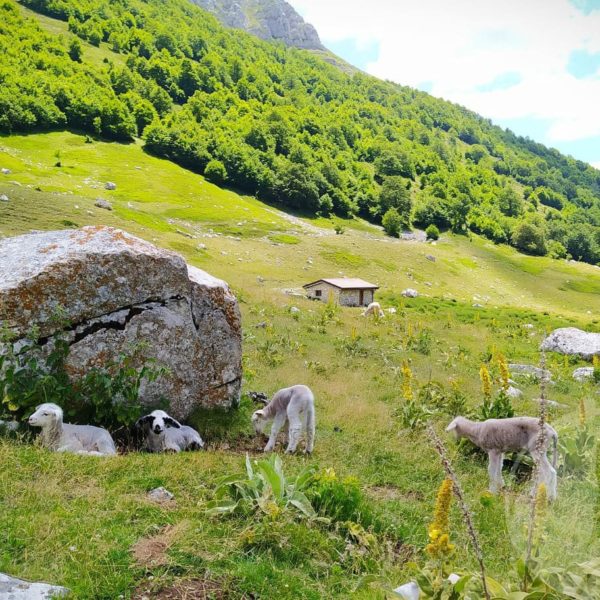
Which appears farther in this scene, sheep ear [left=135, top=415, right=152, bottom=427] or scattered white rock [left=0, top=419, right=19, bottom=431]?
sheep ear [left=135, top=415, right=152, bottom=427]

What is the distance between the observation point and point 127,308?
11.6m

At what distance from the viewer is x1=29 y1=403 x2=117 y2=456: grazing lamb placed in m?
8.95

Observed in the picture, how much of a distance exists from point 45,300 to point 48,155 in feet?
351

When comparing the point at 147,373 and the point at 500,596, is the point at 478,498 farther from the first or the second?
the point at 147,373

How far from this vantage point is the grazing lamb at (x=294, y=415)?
36.3 ft

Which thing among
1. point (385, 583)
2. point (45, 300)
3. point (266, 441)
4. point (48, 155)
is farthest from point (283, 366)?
point (48, 155)

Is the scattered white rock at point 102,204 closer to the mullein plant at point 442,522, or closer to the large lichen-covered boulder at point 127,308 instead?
the large lichen-covered boulder at point 127,308

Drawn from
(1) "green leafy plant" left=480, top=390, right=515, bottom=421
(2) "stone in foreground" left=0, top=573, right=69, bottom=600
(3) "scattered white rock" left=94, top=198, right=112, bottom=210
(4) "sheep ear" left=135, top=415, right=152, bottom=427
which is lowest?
(3) "scattered white rock" left=94, top=198, right=112, bottom=210

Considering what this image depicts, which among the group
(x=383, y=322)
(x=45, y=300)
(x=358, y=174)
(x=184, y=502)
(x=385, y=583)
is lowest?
(x=383, y=322)

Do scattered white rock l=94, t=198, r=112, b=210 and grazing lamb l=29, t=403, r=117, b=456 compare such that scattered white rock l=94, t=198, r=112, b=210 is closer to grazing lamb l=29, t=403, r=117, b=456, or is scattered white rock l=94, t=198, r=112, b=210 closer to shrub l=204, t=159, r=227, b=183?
grazing lamb l=29, t=403, r=117, b=456

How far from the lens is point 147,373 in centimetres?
1126

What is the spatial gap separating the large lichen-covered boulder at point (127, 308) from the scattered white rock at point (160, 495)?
3.91 m

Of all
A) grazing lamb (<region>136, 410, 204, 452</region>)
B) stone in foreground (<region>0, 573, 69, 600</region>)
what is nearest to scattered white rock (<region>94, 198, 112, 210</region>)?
grazing lamb (<region>136, 410, 204, 452</region>)

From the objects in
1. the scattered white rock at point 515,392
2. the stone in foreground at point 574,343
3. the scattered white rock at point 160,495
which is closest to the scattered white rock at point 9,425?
the scattered white rock at point 160,495
